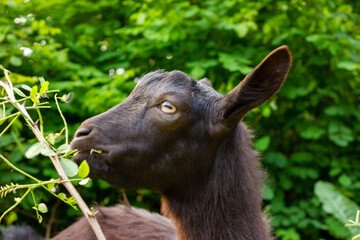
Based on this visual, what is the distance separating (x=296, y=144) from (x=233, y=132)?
3542mm

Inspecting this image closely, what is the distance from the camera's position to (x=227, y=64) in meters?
4.84

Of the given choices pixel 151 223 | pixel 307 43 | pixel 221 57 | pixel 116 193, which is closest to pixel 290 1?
pixel 307 43

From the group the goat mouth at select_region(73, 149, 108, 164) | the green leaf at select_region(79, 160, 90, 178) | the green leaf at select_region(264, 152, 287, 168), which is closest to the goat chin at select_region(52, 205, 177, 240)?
the goat mouth at select_region(73, 149, 108, 164)

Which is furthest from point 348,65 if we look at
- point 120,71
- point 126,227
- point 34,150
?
point 34,150

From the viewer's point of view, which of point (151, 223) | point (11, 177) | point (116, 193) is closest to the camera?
point (151, 223)

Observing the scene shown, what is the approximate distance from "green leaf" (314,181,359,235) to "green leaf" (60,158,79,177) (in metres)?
3.33

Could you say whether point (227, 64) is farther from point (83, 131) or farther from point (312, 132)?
point (83, 131)

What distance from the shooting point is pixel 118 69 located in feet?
16.9

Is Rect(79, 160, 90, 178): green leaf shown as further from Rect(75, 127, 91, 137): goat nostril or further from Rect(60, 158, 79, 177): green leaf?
Rect(75, 127, 91, 137): goat nostril

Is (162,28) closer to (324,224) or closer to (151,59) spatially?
A: (151,59)

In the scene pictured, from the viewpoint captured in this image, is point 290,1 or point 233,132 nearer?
point 233,132

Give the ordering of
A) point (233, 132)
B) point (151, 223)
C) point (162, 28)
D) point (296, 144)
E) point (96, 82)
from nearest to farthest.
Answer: point (233, 132), point (151, 223), point (96, 82), point (162, 28), point (296, 144)

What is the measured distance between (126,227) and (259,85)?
1.62m

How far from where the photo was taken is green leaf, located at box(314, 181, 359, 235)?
4992 millimetres
